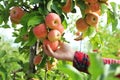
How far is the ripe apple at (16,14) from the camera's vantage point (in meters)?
1.88

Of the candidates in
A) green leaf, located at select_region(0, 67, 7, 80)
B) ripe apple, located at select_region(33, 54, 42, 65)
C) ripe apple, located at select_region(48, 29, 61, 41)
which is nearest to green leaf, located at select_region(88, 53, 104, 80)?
ripe apple, located at select_region(48, 29, 61, 41)

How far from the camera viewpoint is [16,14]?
1876 millimetres

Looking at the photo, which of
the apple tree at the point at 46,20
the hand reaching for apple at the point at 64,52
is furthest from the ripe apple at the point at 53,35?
the hand reaching for apple at the point at 64,52

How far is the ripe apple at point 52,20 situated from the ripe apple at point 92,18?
0.72 ft

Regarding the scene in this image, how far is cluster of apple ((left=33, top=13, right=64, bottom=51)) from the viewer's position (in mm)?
1678

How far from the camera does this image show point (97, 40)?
7.46 ft

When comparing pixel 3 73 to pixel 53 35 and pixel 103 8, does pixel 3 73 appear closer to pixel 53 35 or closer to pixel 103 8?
pixel 53 35

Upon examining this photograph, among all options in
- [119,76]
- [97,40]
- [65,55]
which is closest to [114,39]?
[97,40]

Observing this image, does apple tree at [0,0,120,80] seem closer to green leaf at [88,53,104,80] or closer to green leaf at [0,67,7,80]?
green leaf at [0,67,7,80]

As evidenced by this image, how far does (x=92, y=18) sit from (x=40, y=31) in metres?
0.35

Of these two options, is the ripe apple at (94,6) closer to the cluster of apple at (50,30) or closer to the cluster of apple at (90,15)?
the cluster of apple at (90,15)

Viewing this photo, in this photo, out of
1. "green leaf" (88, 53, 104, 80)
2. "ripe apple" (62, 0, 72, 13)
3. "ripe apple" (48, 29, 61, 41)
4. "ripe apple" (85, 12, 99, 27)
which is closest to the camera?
"green leaf" (88, 53, 104, 80)

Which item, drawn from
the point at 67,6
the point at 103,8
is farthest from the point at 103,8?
the point at 67,6

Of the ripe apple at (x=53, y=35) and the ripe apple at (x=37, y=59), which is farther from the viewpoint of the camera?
the ripe apple at (x=37, y=59)
